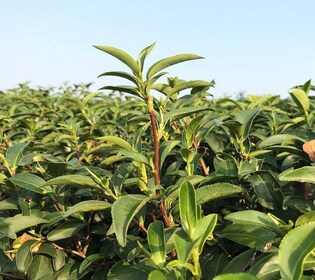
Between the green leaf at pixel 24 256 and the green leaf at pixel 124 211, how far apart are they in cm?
64

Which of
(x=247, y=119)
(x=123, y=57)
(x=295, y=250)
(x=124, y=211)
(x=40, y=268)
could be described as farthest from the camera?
(x=247, y=119)

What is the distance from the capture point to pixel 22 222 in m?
2.03

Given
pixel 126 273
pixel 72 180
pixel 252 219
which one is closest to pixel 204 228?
pixel 252 219

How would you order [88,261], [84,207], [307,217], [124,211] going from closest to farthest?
[307,217] < [124,211] < [84,207] < [88,261]

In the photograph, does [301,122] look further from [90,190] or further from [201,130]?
[90,190]

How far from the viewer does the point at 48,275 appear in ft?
6.88

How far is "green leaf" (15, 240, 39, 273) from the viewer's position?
1.97 m

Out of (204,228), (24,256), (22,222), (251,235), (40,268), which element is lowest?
(40,268)

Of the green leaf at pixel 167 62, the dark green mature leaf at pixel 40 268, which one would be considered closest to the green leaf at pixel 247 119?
the green leaf at pixel 167 62

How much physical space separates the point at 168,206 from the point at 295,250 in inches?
27.1

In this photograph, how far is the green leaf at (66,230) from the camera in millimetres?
2053

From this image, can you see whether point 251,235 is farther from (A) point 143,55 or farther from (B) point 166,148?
(A) point 143,55

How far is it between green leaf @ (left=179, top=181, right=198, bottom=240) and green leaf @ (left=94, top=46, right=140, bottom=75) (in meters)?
0.61

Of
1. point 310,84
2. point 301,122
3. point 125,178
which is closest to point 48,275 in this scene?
point 125,178
